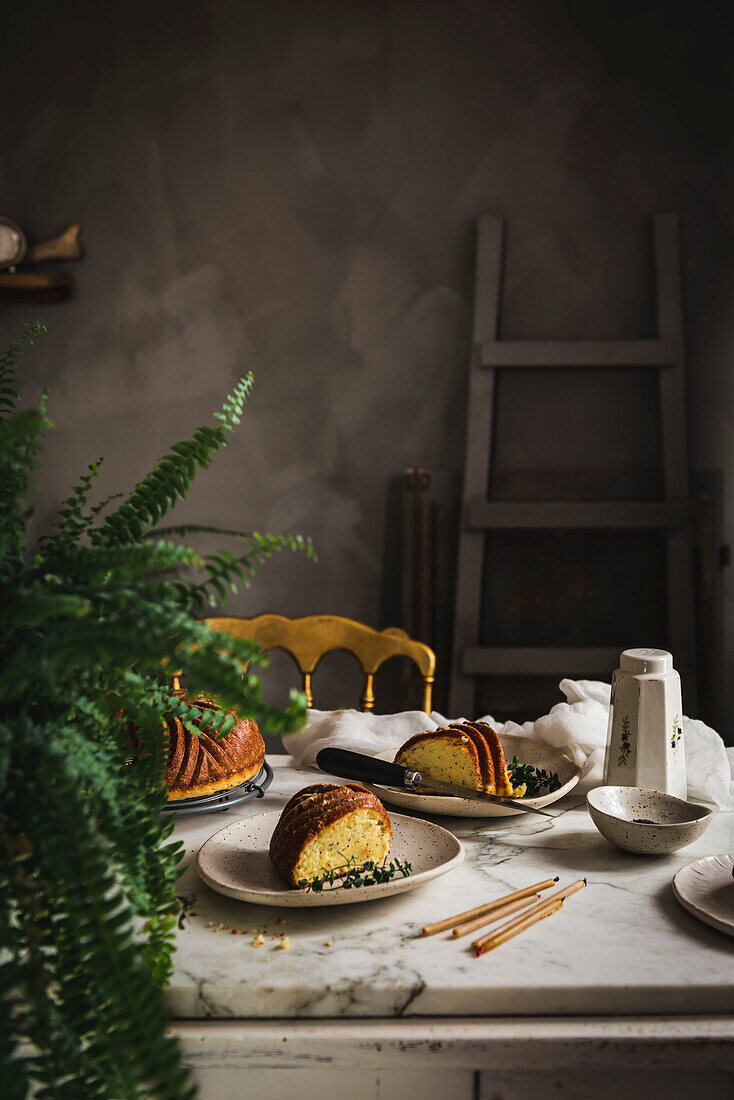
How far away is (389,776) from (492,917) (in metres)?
0.31

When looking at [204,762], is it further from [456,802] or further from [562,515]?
[562,515]

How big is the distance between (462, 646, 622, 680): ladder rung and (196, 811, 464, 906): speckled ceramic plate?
4.92 ft

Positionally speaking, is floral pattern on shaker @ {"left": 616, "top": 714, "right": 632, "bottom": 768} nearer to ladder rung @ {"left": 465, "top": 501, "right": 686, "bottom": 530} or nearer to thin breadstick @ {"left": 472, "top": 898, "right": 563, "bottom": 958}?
thin breadstick @ {"left": 472, "top": 898, "right": 563, "bottom": 958}

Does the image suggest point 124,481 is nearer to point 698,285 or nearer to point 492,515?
point 492,515

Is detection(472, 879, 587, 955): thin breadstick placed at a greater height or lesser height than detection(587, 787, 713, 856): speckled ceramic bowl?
lesser

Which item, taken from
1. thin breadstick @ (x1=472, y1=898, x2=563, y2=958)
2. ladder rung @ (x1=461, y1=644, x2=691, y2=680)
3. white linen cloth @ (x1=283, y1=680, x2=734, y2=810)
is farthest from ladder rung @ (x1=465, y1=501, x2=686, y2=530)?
thin breadstick @ (x1=472, y1=898, x2=563, y2=958)

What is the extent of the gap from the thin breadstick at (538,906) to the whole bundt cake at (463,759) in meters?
0.21

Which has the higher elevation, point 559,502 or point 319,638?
point 559,502

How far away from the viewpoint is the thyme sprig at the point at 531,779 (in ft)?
3.76

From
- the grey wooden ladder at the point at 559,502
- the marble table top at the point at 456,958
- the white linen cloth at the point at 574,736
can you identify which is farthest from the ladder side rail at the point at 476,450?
the marble table top at the point at 456,958

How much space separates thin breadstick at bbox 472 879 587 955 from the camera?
777mm

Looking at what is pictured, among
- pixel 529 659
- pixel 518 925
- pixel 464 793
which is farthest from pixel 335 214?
pixel 518 925

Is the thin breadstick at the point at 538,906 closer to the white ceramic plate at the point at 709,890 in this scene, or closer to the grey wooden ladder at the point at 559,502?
the white ceramic plate at the point at 709,890

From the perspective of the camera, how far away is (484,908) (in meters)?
0.84
